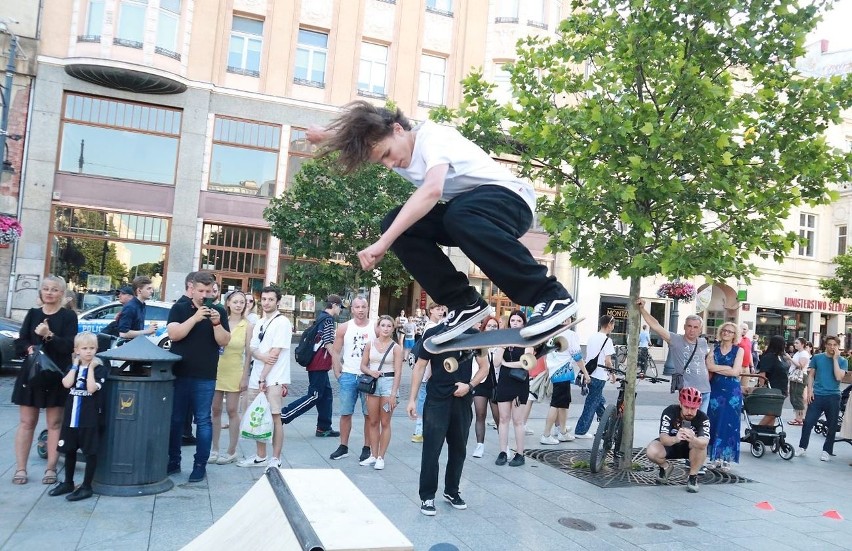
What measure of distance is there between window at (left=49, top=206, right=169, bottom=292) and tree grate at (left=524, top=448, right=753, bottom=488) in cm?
1714

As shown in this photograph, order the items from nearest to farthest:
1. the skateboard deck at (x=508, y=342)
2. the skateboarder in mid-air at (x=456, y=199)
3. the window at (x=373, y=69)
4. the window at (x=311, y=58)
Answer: the skateboarder in mid-air at (x=456, y=199) → the skateboard deck at (x=508, y=342) → the window at (x=311, y=58) → the window at (x=373, y=69)

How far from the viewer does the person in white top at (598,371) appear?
34.1ft

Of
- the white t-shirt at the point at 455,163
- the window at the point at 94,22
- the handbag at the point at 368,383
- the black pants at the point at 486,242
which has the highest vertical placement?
the window at the point at 94,22

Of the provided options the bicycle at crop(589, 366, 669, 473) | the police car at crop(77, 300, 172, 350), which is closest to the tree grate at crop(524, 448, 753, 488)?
the bicycle at crop(589, 366, 669, 473)

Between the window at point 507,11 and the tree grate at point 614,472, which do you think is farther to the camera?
the window at point 507,11

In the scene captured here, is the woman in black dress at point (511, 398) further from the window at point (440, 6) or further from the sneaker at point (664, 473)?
the window at point (440, 6)

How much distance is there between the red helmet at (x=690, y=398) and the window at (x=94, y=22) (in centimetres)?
2143

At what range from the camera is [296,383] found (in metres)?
15.1

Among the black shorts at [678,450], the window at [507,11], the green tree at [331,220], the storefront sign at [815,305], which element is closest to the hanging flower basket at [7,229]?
the green tree at [331,220]

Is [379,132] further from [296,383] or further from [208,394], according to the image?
[296,383]

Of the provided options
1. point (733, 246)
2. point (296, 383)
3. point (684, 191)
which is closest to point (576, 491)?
point (733, 246)

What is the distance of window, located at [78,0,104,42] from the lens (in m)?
21.4

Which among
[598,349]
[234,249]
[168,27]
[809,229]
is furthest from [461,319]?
[809,229]

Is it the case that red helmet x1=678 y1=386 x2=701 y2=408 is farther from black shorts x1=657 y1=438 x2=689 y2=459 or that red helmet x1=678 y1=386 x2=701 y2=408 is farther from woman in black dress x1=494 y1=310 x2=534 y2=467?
woman in black dress x1=494 y1=310 x2=534 y2=467
